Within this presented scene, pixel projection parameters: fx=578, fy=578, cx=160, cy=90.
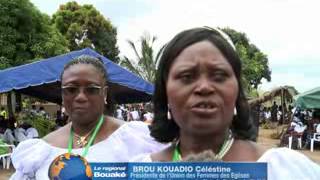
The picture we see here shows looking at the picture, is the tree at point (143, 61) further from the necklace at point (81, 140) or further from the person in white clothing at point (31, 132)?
the necklace at point (81, 140)

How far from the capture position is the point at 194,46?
1690mm

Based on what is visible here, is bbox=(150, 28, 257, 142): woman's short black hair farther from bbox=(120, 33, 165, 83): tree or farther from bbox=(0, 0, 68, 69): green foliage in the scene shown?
bbox=(120, 33, 165, 83): tree

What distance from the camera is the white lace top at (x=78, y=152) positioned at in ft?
9.26

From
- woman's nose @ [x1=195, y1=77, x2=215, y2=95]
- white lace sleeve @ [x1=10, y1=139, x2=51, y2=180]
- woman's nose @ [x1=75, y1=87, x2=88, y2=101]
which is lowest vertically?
white lace sleeve @ [x1=10, y1=139, x2=51, y2=180]

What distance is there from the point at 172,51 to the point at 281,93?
25.8 metres

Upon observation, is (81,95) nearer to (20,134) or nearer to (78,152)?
(78,152)

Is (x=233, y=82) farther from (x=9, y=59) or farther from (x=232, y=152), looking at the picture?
(x=9, y=59)

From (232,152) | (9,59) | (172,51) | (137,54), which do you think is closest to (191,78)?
(172,51)

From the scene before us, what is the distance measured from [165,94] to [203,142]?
0.23 meters

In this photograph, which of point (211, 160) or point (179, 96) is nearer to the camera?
point (211, 160)

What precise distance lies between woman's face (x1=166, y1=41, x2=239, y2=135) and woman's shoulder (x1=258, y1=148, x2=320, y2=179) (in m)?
0.17

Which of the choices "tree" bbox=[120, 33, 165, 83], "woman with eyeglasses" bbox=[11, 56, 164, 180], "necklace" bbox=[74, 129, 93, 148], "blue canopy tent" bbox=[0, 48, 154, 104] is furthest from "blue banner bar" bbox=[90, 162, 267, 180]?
"tree" bbox=[120, 33, 165, 83]

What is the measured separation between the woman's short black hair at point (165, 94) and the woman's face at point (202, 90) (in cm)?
3

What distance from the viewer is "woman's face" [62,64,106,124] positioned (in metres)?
2.77
